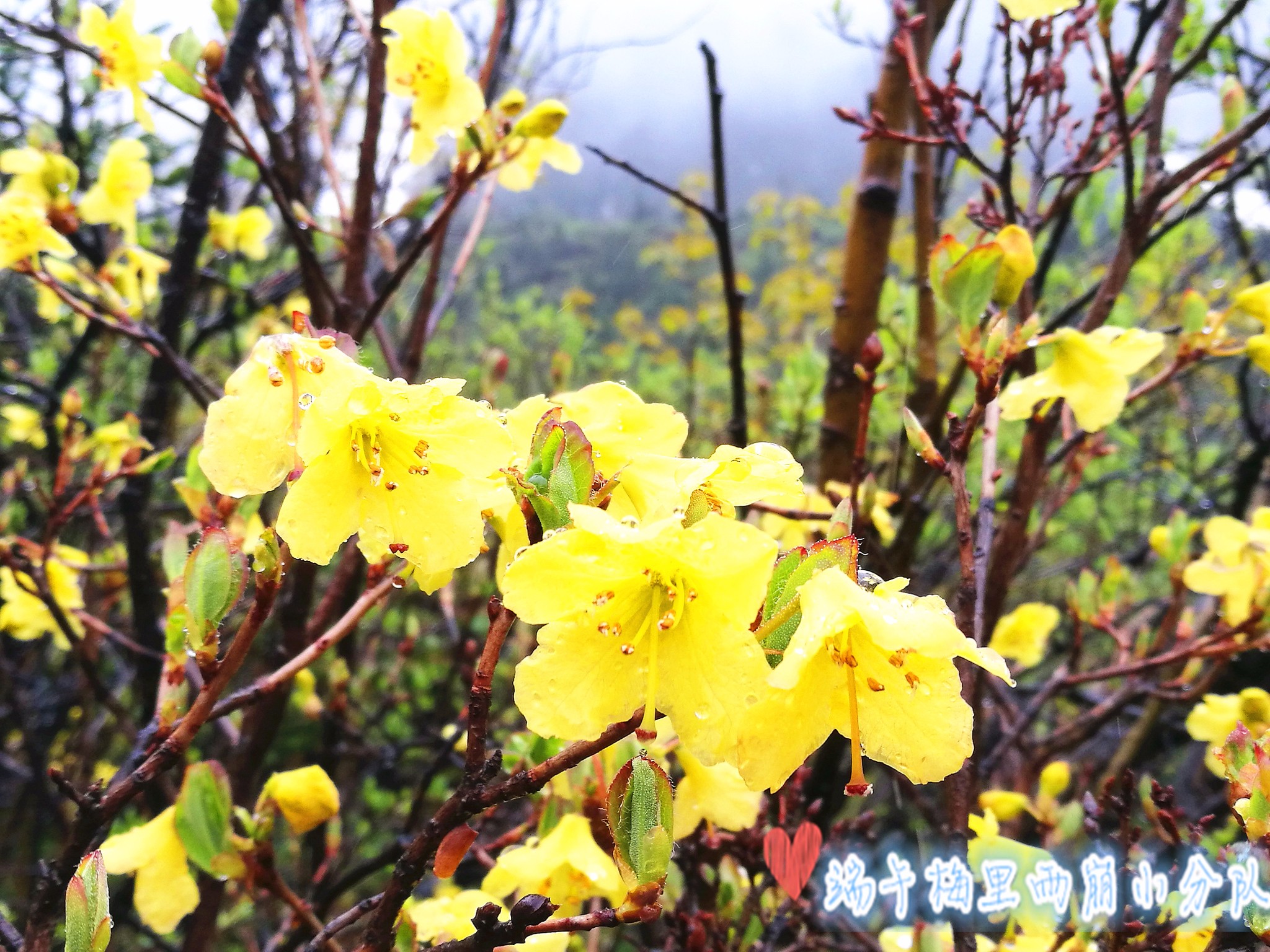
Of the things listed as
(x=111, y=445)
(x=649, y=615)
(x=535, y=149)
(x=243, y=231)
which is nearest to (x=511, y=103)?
(x=535, y=149)

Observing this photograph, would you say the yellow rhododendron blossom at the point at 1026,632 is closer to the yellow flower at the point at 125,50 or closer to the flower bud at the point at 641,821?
the flower bud at the point at 641,821

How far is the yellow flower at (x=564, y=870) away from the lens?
3.24ft

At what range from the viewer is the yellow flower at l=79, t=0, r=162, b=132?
1.70 m

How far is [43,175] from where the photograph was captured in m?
1.85

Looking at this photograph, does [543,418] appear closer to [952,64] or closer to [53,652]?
[952,64]

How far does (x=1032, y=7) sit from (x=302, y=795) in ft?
5.30

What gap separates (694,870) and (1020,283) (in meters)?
1.06

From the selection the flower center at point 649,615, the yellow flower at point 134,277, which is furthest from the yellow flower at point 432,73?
the flower center at point 649,615

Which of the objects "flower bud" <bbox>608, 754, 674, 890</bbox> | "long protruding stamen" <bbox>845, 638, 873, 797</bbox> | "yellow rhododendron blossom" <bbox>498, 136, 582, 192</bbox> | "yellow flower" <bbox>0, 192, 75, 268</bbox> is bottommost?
"flower bud" <bbox>608, 754, 674, 890</bbox>

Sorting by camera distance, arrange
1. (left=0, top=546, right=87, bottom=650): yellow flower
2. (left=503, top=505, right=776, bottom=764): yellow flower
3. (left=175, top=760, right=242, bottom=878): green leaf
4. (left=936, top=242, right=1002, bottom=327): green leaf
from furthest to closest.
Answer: (left=0, top=546, right=87, bottom=650): yellow flower, (left=936, top=242, right=1002, bottom=327): green leaf, (left=175, top=760, right=242, bottom=878): green leaf, (left=503, top=505, right=776, bottom=764): yellow flower

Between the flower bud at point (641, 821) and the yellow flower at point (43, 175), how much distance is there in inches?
74.7

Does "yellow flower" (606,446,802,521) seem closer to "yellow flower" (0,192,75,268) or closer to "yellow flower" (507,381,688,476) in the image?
"yellow flower" (507,381,688,476)

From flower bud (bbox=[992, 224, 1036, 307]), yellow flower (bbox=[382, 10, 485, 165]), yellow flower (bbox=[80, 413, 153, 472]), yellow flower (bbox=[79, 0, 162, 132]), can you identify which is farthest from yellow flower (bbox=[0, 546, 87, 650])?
flower bud (bbox=[992, 224, 1036, 307])

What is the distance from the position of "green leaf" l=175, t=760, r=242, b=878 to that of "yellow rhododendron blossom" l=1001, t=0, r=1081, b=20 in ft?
5.20
